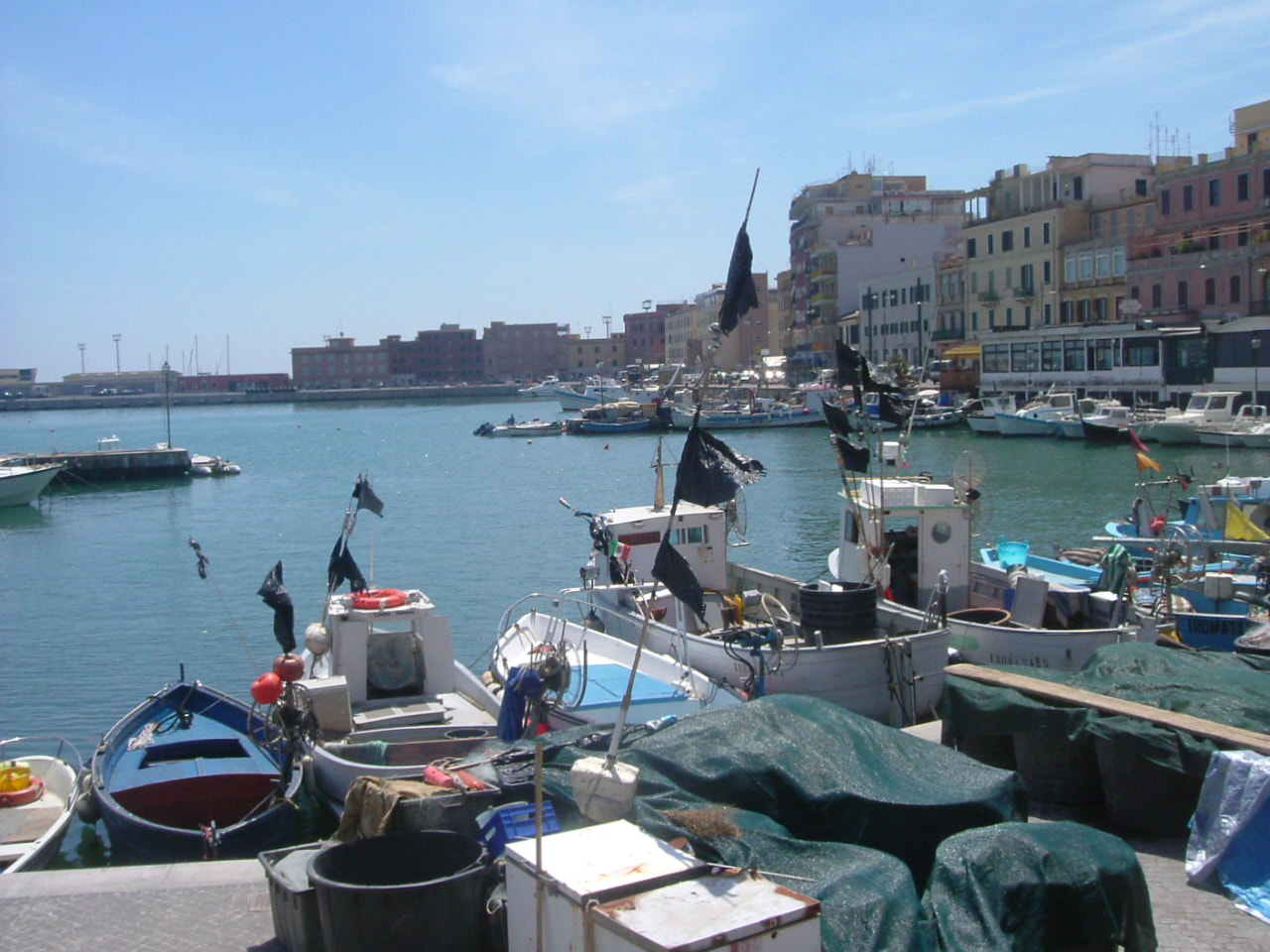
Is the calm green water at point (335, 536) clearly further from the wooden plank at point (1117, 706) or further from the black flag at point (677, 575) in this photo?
the black flag at point (677, 575)

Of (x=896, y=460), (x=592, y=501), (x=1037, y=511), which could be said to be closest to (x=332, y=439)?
(x=592, y=501)

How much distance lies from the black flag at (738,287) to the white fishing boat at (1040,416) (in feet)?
192

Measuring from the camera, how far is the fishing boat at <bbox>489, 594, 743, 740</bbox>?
470 inches

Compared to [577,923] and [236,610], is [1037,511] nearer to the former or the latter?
[236,610]

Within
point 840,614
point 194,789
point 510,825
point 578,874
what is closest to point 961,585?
point 840,614

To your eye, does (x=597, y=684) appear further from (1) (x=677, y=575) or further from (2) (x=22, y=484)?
(2) (x=22, y=484)

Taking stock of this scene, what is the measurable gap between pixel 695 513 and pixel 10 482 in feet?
144

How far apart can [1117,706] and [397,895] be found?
5576 mm

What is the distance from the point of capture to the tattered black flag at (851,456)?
1541 centimetres

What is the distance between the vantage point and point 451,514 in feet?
152

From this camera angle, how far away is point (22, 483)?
171 ft

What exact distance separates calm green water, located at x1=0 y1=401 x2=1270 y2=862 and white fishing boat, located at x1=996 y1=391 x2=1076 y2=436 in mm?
1146

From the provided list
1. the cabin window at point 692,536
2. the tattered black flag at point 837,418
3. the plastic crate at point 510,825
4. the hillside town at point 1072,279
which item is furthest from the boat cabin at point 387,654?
the hillside town at point 1072,279

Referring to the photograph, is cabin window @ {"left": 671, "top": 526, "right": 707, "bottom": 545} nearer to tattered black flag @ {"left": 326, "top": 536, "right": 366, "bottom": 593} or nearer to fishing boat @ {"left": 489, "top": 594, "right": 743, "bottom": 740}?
fishing boat @ {"left": 489, "top": 594, "right": 743, "bottom": 740}
